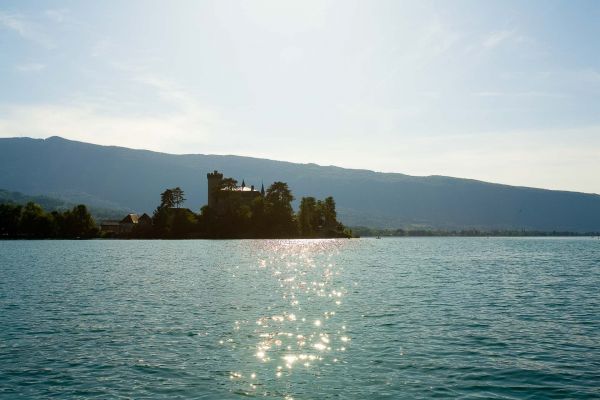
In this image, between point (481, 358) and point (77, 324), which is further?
point (77, 324)

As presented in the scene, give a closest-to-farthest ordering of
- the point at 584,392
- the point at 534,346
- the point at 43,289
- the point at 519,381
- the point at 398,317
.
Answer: the point at 584,392
the point at 519,381
the point at 534,346
the point at 398,317
the point at 43,289

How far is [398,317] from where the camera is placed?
123 feet

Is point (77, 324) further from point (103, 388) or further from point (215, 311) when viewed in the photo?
point (103, 388)

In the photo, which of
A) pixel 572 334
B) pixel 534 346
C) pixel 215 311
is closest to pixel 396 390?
pixel 534 346

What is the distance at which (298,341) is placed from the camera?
30.0 meters

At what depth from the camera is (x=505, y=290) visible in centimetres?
5478

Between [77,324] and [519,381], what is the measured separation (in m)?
27.3

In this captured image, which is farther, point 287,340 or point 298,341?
point 287,340

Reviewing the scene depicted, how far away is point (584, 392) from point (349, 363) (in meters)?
10.1

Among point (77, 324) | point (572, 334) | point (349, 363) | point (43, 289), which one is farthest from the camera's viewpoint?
point (43, 289)

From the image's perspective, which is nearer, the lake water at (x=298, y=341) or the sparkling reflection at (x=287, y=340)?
the lake water at (x=298, y=341)

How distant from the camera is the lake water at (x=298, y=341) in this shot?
71.1 ft

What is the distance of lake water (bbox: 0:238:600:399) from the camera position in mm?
21672

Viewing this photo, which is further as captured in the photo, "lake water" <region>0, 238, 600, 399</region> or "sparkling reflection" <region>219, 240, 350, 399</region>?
"sparkling reflection" <region>219, 240, 350, 399</region>
